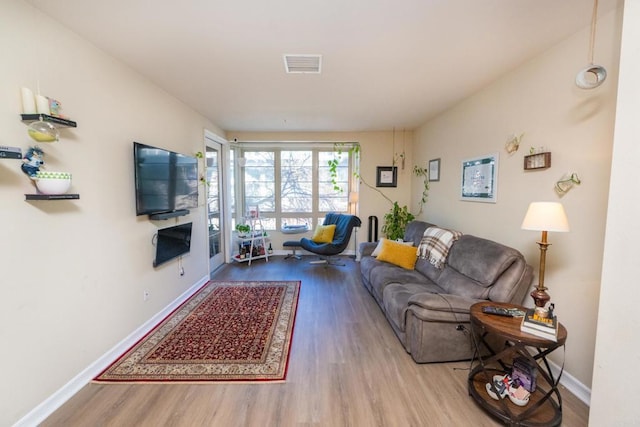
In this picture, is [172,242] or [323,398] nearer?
[323,398]

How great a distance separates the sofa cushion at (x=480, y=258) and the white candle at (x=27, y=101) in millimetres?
3274

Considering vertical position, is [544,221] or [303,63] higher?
[303,63]

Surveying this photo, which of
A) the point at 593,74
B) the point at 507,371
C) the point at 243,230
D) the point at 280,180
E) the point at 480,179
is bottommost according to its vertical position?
the point at 507,371

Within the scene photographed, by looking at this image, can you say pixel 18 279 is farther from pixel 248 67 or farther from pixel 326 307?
pixel 326 307

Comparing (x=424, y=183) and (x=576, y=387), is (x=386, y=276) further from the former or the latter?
(x=424, y=183)

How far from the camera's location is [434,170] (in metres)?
4.00

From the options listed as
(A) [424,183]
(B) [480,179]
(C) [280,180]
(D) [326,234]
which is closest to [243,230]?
(C) [280,180]

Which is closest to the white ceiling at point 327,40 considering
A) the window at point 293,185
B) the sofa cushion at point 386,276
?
the sofa cushion at point 386,276

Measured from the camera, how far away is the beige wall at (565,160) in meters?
1.65

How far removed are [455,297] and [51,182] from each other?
2841mm

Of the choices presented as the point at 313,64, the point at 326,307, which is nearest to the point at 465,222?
the point at 326,307

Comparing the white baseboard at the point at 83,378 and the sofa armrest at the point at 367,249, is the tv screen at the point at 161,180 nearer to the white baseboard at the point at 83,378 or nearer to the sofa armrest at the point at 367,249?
the white baseboard at the point at 83,378

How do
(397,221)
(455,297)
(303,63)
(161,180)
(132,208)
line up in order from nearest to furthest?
(455,297) → (303,63) → (132,208) → (161,180) → (397,221)

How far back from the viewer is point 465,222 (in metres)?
3.17
